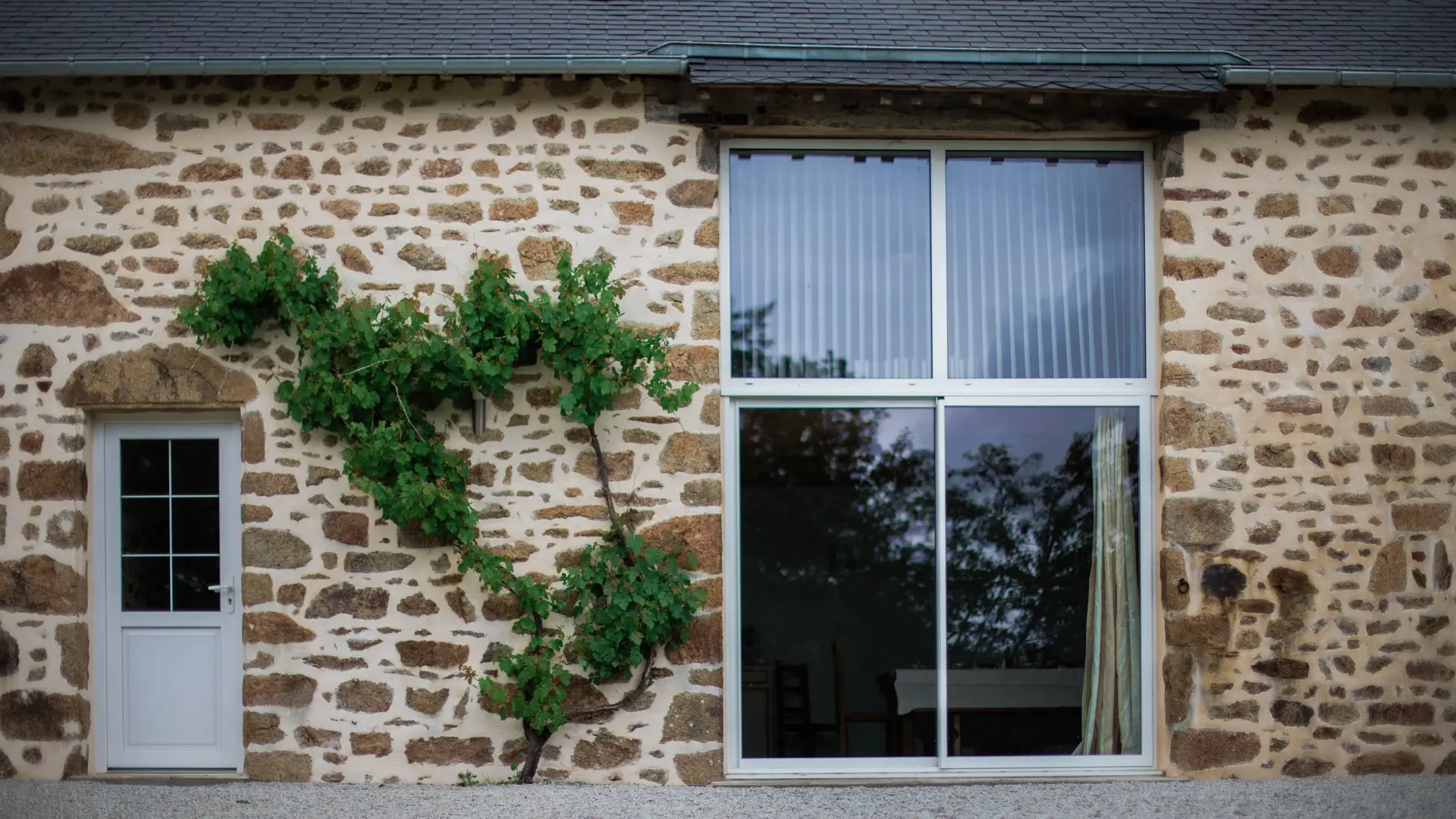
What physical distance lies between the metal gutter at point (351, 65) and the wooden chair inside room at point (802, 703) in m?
2.93

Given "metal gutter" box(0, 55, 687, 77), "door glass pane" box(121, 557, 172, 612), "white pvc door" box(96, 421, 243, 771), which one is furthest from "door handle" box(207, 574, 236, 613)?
"metal gutter" box(0, 55, 687, 77)

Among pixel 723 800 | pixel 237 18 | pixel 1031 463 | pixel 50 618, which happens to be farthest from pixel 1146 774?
pixel 237 18

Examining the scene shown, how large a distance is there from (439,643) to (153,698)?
1.52 m

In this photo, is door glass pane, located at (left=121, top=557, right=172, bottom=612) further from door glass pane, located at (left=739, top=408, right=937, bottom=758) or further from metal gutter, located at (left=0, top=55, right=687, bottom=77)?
door glass pane, located at (left=739, top=408, right=937, bottom=758)

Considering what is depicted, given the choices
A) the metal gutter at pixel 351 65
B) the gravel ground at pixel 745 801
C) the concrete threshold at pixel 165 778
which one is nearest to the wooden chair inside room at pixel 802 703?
the gravel ground at pixel 745 801

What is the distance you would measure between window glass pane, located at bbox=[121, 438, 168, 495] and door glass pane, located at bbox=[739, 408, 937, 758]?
2.89 meters

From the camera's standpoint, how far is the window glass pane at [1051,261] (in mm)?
6008

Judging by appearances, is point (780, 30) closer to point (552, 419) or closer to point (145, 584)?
point (552, 419)

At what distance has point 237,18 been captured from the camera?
6.16 meters

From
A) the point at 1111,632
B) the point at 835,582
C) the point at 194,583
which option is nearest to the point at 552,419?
the point at 835,582

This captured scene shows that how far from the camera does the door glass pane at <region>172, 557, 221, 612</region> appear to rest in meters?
5.95

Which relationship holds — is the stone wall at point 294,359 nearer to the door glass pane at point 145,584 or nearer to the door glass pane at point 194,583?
the door glass pane at point 145,584

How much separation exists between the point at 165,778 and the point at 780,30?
15.7 feet

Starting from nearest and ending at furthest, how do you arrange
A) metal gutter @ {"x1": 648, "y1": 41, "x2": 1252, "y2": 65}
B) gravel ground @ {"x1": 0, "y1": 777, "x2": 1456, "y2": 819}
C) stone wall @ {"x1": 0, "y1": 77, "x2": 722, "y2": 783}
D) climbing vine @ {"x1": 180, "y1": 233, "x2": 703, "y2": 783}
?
gravel ground @ {"x1": 0, "y1": 777, "x2": 1456, "y2": 819}, climbing vine @ {"x1": 180, "y1": 233, "x2": 703, "y2": 783}, metal gutter @ {"x1": 648, "y1": 41, "x2": 1252, "y2": 65}, stone wall @ {"x1": 0, "y1": 77, "x2": 722, "y2": 783}
